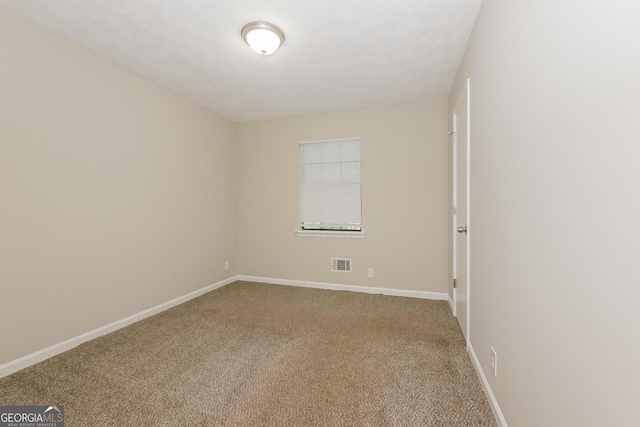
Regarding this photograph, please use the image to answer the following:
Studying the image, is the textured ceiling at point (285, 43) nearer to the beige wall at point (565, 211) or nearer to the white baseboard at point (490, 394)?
the beige wall at point (565, 211)

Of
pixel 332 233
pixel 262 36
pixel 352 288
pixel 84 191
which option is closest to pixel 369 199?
pixel 332 233

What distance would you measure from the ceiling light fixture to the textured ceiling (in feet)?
0.14

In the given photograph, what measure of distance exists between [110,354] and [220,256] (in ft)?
6.47

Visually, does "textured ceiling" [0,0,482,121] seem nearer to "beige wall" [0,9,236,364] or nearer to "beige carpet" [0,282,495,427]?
"beige wall" [0,9,236,364]

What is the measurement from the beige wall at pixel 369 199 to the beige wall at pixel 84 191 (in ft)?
3.07

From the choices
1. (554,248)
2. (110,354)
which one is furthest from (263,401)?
(554,248)

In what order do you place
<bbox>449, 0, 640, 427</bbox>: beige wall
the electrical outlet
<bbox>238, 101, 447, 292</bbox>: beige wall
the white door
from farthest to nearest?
<bbox>238, 101, 447, 292</bbox>: beige wall
the white door
the electrical outlet
<bbox>449, 0, 640, 427</bbox>: beige wall

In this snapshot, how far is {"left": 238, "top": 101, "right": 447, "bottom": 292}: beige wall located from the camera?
3592mm

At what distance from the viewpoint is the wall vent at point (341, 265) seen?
156 inches

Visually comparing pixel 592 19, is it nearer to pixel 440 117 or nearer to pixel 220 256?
pixel 440 117

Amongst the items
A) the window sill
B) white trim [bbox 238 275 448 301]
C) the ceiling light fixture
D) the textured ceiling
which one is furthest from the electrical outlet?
the ceiling light fixture

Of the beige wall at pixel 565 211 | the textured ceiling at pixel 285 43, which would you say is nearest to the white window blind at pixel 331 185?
the textured ceiling at pixel 285 43

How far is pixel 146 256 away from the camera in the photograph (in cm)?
303

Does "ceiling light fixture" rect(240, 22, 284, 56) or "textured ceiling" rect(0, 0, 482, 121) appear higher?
"textured ceiling" rect(0, 0, 482, 121)
